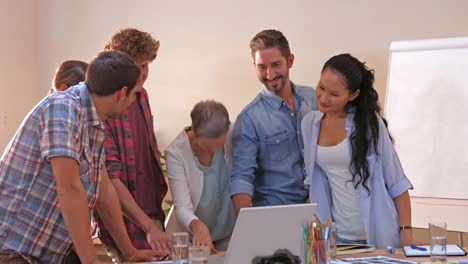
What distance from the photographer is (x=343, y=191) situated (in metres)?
2.60

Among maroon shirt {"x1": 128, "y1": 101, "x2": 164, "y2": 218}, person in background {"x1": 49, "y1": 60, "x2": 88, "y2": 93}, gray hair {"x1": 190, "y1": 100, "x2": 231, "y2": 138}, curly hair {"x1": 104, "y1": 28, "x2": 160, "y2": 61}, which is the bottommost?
maroon shirt {"x1": 128, "y1": 101, "x2": 164, "y2": 218}

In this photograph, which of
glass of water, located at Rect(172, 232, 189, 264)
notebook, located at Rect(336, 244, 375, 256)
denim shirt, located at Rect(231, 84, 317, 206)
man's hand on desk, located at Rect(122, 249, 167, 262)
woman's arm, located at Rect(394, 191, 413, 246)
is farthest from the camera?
denim shirt, located at Rect(231, 84, 317, 206)

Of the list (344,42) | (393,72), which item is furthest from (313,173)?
(344,42)

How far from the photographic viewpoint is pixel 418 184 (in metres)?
3.30

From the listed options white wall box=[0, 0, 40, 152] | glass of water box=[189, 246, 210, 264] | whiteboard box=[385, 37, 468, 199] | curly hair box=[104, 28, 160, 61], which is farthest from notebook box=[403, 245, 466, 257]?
white wall box=[0, 0, 40, 152]

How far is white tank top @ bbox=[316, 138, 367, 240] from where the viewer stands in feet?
8.48

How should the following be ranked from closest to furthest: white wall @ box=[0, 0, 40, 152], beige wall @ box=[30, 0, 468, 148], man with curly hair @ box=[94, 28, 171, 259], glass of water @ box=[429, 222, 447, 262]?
glass of water @ box=[429, 222, 447, 262]
man with curly hair @ box=[94, 28, 171, 259]
beige wall @ box=[30, 0, 468, 148]
white wall @ box=[0, 0, 40, 152]

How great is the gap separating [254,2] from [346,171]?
5.64 feet

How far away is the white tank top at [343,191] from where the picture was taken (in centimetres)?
259

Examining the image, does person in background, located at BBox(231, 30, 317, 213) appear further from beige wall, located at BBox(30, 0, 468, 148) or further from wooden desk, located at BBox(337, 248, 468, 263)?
Result: beige wall, located at BBox(30, 0, 468, 148)

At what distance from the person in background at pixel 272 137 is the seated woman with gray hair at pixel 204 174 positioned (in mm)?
113

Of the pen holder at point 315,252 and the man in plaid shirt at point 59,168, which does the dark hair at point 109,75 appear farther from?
the pen holder at point 315,252

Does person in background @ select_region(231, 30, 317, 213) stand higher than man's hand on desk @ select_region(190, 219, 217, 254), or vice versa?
person in background @ select_region(231, 30, 317, 213)

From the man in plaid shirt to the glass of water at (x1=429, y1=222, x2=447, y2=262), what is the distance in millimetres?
1097
